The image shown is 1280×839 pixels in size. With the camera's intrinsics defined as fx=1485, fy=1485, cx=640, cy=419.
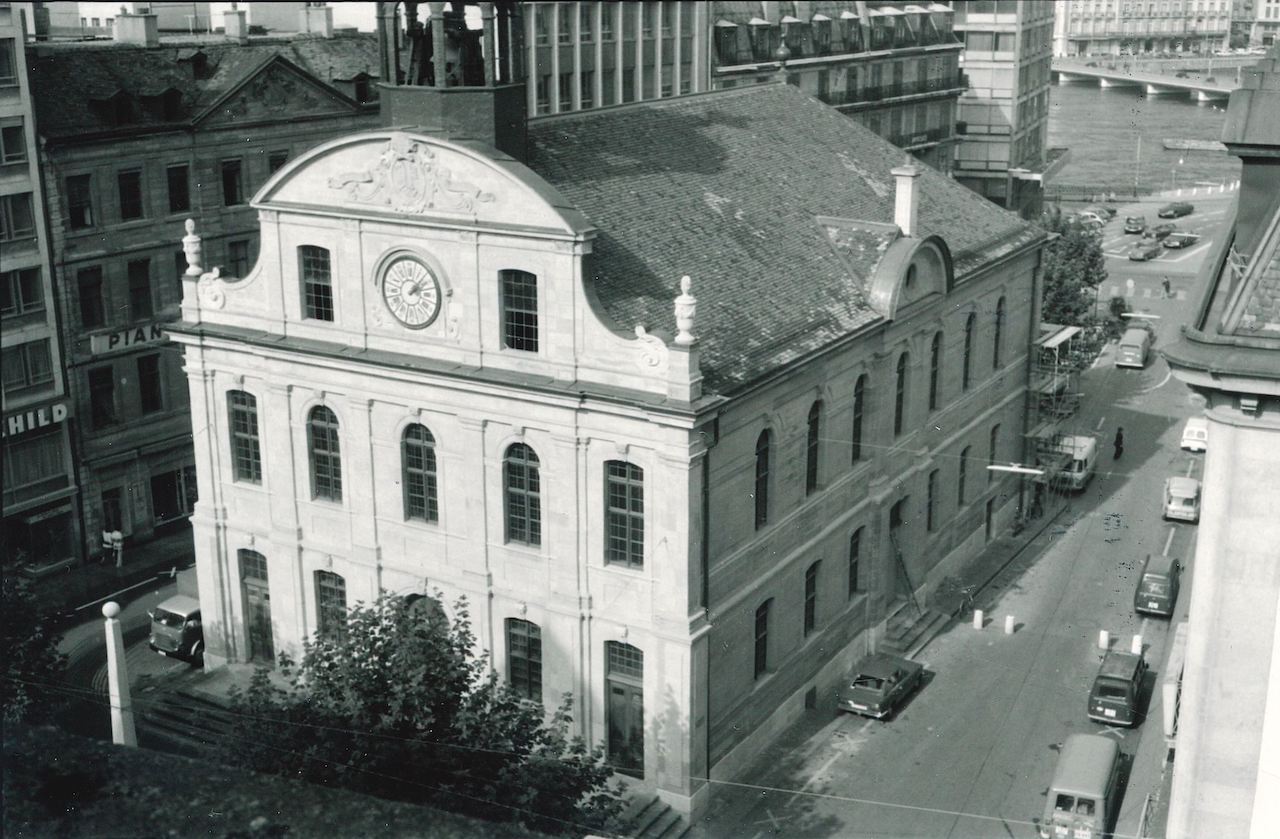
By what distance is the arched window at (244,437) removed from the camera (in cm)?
4719

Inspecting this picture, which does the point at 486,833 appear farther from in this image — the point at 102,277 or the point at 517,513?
the point at 102,277

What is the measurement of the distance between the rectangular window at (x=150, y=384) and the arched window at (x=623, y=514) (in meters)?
29.7

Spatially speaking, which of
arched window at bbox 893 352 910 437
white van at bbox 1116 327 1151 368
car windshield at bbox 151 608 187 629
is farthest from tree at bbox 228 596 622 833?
white van at bbox 1116 327 1151 368

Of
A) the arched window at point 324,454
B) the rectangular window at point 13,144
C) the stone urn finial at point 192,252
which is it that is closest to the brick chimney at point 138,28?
the rectangular window at point 13,144

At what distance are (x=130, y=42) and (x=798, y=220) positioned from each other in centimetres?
3465

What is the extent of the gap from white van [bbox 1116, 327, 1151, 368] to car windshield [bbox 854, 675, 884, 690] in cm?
5003

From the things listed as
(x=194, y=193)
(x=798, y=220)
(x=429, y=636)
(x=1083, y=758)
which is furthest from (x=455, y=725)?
(x=194, y=193)

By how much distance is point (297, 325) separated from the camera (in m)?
45.2

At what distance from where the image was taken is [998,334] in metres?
62.8

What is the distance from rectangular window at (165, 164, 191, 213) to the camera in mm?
63844

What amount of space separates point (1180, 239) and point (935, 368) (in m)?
79.3

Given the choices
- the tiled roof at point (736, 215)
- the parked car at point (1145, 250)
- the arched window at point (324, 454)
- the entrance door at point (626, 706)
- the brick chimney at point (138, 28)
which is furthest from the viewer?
the parked car at point (1145, 250)

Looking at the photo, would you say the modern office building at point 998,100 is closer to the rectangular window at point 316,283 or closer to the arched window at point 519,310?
the rectangular window at point 316,283

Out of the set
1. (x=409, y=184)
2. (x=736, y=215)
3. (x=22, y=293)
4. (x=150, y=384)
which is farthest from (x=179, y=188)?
(x=736, y=215)
